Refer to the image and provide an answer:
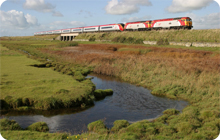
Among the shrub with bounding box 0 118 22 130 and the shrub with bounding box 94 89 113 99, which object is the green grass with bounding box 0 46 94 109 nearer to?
the shrub with bounding box 94 89 113 99

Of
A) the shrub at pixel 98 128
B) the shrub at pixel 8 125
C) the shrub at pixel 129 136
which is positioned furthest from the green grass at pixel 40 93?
the shrub at pixel 129 136

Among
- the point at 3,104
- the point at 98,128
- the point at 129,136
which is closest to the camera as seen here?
the point at 129,136

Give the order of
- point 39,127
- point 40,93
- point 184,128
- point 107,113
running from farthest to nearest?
point 40,93
point 107,113
point 39,127
point 184,128

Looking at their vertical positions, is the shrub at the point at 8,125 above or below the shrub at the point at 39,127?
above

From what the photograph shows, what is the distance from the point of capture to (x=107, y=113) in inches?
525

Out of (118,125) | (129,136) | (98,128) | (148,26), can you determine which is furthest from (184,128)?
(148,26)

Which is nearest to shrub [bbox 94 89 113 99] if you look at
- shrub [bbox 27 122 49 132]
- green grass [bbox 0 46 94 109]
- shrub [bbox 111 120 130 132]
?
green grass [bbox 0 46 94 109]

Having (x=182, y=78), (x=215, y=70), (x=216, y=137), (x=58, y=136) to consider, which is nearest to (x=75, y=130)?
(x=58, y=136)

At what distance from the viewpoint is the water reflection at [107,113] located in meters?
11.5

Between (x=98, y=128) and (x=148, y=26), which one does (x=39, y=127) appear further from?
(x=148, y=26)

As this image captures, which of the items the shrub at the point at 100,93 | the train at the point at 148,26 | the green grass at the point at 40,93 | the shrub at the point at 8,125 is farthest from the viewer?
the train at the point at 148,26

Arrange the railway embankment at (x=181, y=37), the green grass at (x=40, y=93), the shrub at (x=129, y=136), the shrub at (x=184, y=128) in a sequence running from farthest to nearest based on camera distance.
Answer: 1. the railway embankment at (x=181, y=37)
2. the green grass at (x=40, y=93)
3. the shrub at (x=184, y=128)
4. the shrub at (x=129, y=136)

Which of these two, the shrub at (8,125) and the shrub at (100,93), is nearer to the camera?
the shrub at (8,125)

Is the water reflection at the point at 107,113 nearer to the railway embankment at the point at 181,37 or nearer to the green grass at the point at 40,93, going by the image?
the green grass at the point at 40,93
